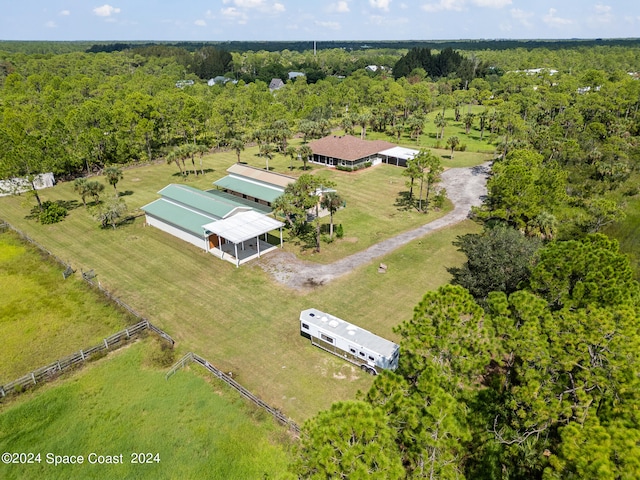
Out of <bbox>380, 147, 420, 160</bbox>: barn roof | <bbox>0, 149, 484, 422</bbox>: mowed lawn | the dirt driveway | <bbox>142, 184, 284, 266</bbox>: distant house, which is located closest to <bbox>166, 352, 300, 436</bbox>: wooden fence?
<bbox>0, 149, 484, 422</bbox>: mowed lawn

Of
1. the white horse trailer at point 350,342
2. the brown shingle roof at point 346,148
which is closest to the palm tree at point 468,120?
the brown shingle roof at point 346,148

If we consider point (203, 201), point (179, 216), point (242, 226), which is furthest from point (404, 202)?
point (179, 216)

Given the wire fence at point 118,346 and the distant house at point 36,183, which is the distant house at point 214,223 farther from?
the distant house at point 36,183

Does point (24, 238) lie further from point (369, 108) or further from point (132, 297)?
point (369, 108)

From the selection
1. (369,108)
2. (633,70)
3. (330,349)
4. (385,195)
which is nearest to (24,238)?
(330,349)

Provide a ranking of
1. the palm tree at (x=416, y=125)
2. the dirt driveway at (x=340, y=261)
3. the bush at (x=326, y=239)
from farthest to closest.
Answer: the palm tree at (x=416, y=125) → the bush at (x=326, y=239) → the dirt driveway at (x=340, y=261)
